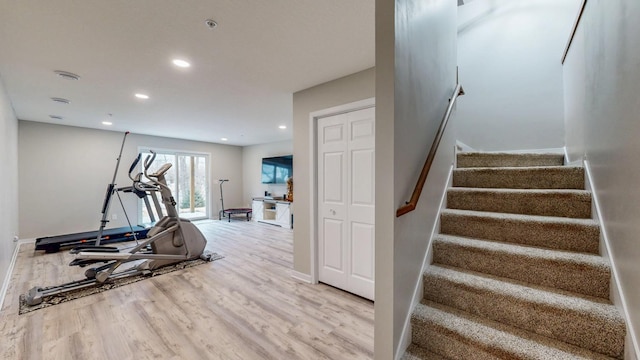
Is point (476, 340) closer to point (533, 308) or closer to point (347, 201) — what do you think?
point (533, 308)

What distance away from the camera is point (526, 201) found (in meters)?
1.97

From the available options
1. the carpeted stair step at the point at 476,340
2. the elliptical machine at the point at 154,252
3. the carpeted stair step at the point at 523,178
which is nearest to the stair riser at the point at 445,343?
the carpeted stair step at the point at 476,340

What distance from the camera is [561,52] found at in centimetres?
306

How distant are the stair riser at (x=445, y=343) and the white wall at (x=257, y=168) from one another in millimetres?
6206

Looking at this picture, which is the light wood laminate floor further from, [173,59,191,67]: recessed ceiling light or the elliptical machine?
[173,59,191,67]: recessed ceiling light

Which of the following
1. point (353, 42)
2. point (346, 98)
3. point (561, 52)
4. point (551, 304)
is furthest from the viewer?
point (561, 52)

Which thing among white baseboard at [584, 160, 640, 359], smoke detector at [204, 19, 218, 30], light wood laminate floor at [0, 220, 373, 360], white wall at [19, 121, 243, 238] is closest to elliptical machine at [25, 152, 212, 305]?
light wood laminate floor at [0, 220, 373, 360]

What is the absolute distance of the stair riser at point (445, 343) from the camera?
1.36m

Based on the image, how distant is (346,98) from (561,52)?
2814 millimetres

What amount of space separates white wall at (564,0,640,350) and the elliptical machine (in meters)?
4.40

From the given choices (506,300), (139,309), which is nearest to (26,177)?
(139,309)

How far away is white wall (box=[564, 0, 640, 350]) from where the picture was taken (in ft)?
3.62

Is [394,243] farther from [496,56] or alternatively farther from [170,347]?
[496,56]

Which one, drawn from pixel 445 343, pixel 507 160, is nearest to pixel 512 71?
pixel 507 160
